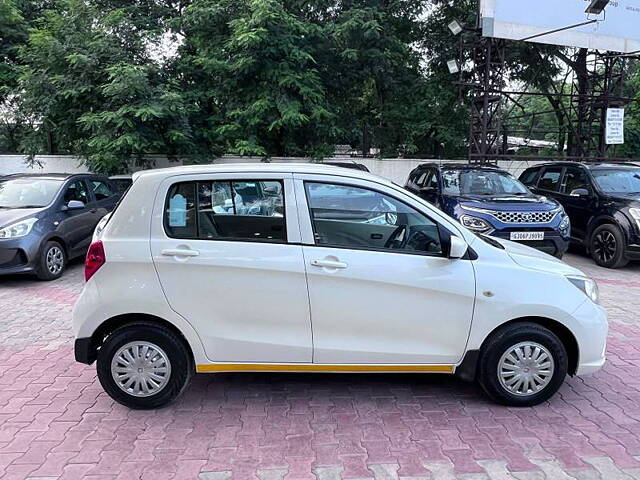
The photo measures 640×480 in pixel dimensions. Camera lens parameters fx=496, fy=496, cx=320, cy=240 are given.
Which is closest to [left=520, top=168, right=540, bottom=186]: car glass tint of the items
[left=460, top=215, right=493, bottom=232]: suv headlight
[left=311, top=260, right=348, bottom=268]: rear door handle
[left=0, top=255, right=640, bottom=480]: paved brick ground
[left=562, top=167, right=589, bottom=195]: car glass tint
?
[left=562, top=167, right=589, bottom=195]: car glass tint

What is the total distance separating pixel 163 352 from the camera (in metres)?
3.38

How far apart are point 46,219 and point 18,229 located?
46 centimetres

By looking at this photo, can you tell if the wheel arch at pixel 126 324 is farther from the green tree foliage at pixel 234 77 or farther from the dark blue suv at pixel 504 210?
the green tree foliage at pixel 234 77

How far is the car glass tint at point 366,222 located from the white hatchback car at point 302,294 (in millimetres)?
14

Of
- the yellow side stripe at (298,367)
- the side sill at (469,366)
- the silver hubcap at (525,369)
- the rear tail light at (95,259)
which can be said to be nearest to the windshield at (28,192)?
the rear tail light at (95,259)

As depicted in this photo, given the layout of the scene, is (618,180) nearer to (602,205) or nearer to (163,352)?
(602,205)

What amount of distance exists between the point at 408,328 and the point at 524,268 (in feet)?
2.99

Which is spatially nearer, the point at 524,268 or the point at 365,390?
the point at 524,268

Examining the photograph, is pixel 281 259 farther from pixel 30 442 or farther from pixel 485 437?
pixel 30 442

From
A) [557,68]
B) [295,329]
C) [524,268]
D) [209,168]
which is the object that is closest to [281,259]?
[295,329]

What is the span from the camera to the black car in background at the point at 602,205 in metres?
7.92

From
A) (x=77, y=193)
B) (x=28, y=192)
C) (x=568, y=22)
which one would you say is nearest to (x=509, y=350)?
(x=77, y=193)

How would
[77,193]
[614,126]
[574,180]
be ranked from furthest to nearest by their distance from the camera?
[614,126] → [574,180] → [77,193]

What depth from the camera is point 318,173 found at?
3447 mm
